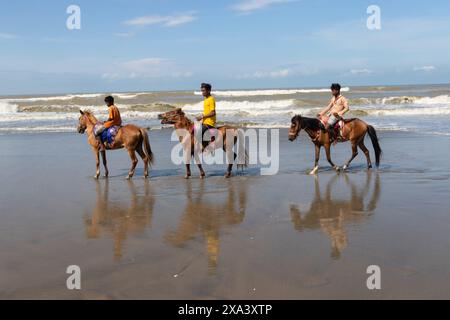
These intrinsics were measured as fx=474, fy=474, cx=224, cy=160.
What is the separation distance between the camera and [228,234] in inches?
231

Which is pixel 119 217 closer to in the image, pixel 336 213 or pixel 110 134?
pixel 336 213

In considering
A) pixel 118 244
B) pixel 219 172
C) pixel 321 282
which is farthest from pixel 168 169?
pixel 321 282

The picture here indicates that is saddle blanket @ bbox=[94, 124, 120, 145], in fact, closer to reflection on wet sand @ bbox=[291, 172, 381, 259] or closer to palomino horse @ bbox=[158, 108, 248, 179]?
palomino horse @ bbox=[158, 108, 248, 179]

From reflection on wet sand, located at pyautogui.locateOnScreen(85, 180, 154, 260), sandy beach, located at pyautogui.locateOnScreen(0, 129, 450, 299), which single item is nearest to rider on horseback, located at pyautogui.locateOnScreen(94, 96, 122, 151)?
sandy beach, located at pyautogui.locateOnScreen(0, 129, 450, 299)

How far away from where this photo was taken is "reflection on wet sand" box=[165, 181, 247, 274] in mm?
5527

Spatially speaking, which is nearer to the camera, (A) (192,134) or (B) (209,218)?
(B) (209,218)

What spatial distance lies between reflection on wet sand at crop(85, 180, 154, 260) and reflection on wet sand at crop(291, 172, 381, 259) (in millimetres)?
2128

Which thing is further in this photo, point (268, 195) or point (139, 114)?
point (139, 114)

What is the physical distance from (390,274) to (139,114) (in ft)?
89.2

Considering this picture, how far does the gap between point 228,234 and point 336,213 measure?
5.98ft

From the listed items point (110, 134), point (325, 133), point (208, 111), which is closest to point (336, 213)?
point (325, 133)

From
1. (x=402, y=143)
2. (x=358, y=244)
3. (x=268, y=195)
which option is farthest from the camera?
(x=402, y=143)
